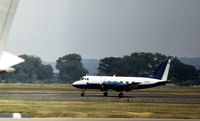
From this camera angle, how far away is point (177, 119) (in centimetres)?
892

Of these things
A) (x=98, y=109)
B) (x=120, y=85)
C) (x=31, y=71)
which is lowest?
(x=98, y=109)

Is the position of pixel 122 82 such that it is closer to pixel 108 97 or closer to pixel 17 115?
pixel 108 97

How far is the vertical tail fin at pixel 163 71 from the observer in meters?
8.60

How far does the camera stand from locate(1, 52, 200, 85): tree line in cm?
795

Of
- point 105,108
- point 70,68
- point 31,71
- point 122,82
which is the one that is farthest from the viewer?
point 122,82

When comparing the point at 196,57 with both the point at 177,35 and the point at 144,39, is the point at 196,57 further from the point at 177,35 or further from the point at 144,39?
the point at 144,39

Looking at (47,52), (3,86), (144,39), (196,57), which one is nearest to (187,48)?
(196,57)

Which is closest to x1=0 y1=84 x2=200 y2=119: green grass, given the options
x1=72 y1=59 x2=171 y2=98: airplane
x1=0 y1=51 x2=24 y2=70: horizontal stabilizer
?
x1=72 y1=59 x2=171 y2=98: airplane

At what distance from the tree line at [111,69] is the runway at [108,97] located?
0.43 m

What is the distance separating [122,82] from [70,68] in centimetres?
141

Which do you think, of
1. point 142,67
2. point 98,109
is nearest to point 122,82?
point 142,67

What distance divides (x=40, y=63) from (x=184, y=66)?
10.5 ft

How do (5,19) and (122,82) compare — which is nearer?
(5,19)

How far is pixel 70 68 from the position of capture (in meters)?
8.27
